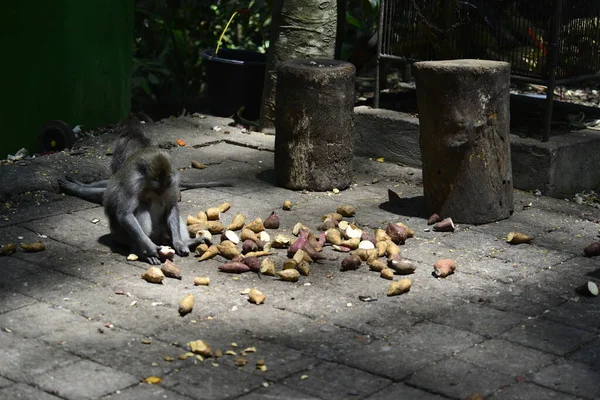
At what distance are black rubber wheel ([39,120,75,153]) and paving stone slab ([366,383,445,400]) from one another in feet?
17.2

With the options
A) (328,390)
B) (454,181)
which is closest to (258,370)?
(328,390)

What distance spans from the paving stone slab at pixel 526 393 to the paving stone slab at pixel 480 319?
65 cm

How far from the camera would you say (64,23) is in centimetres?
909

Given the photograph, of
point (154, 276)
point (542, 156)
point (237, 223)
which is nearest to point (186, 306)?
point (154, 276)

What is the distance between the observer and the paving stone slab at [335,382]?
4.45m

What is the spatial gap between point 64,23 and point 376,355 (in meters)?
5.43

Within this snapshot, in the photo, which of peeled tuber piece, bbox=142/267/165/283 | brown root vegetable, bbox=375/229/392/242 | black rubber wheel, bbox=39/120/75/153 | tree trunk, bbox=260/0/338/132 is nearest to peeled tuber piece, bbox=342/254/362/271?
brown root vegetable, bbox=375/229/392/242

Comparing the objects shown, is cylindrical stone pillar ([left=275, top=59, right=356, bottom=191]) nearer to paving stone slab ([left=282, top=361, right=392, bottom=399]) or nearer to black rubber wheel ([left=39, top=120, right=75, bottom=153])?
black rubber wheel ([left=39, top=120, right=75, bottom=153])

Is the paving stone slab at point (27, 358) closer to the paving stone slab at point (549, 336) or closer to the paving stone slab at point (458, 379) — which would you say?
the paving stone slab at point (458, 379)

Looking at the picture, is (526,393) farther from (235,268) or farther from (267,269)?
(235,268)

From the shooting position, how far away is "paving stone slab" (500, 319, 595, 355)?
503 cm

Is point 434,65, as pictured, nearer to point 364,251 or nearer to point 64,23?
point 364,251

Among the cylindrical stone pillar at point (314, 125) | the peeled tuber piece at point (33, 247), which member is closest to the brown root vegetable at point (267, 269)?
the peeled tuber piece at point (33, 247)

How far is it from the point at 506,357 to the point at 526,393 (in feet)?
1.35
